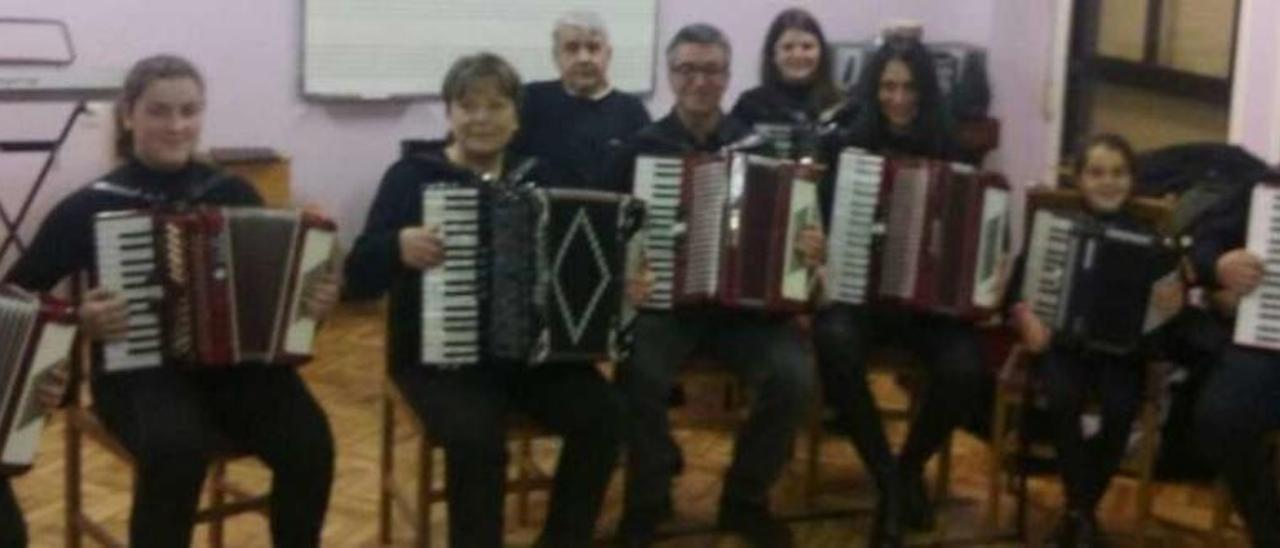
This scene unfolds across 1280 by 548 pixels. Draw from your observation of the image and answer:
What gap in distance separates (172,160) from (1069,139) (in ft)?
12.5

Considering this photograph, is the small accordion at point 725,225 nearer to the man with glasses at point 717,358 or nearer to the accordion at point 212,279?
the man with glasses at point 717,358

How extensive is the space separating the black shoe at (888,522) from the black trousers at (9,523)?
174cm

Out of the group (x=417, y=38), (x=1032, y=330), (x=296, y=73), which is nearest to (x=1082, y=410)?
(x=1032, y=330)

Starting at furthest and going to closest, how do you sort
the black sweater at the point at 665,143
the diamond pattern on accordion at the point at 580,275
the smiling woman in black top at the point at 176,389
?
the black sweater at the point at 665,143 < the diamond pattern on accordion at the point at 580,275 < the smiling woman in black top at the point at 176,389

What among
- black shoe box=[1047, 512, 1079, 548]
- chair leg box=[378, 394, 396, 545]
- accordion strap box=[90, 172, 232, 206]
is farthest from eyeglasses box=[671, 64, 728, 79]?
black shoe box=[1047, 512, 1079, 548]

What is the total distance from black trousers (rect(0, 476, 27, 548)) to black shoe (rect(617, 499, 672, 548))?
120 centimetres

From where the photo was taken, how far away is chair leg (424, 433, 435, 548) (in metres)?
3.26

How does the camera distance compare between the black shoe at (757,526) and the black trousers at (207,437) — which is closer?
the black trousers at (207,437)

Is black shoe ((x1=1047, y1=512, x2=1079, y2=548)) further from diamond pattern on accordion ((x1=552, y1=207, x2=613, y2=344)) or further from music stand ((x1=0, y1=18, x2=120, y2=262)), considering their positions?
music stand ((x1=0, y1=18, x2=120, y2=262))

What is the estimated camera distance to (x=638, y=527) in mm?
3521

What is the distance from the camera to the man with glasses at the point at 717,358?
138 inches

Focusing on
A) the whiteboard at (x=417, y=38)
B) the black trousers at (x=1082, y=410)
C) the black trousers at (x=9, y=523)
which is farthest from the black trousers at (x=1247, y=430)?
the whiteboard at (x=417, y=38)

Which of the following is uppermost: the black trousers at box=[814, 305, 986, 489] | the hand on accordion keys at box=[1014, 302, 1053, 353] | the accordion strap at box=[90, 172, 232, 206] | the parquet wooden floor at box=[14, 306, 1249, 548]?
the accordion strap at box=[90, 172, 232, 206]

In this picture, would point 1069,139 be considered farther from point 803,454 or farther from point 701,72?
point 701,72
